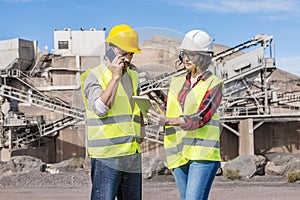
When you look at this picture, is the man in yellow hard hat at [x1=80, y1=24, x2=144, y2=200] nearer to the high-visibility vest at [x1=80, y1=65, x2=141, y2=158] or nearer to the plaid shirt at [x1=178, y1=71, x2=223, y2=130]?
the high-visibility vest at [x1=80, y1=65, x2=141, y2=158]

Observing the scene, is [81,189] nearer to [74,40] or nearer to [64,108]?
[64,108]

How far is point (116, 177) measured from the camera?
4414mm

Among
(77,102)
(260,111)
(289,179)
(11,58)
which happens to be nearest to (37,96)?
(11,58)

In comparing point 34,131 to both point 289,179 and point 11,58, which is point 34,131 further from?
point 289,179

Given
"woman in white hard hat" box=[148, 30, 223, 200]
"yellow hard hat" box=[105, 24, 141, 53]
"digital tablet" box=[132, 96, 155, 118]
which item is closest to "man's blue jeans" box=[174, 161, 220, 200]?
"woman in white hard hat" box=[148, 30, 223, 200]

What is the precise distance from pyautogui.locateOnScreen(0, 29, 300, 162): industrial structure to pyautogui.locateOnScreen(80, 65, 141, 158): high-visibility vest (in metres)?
18.3

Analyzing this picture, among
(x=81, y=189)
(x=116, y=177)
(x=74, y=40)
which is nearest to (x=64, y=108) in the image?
(x=81, y=189)

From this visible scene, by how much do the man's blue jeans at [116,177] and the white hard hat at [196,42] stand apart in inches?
35.1

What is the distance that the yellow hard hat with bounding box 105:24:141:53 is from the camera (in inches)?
167

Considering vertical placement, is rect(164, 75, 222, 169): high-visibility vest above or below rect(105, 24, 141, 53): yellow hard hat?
below

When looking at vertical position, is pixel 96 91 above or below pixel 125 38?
below

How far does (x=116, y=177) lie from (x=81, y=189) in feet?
32.1

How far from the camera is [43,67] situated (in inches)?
1404

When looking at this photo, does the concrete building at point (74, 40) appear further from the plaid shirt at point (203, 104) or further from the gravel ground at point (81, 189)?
the plaid shirt at point (203, 104)
